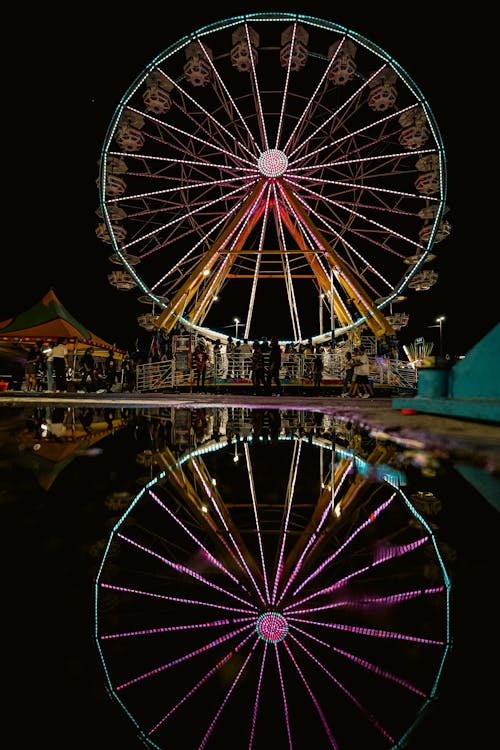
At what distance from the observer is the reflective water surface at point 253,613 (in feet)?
2.90

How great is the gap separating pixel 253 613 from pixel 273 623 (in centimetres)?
6

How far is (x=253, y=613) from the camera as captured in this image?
128 cm

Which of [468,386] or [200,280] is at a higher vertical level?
[200,280]

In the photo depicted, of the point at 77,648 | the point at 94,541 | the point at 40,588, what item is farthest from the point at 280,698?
the point at 94,541

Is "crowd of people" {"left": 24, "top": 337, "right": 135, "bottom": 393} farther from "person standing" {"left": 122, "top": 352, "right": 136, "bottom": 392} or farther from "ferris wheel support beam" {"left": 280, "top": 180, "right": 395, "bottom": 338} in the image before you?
"ferris wheel support beam" {"left": 280, "top": 180, "right": 395, "bottom": 338}

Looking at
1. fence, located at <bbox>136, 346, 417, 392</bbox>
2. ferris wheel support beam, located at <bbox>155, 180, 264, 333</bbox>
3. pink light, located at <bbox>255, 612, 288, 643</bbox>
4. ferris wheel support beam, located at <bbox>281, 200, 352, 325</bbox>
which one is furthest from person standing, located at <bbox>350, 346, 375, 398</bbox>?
pink light, located at <bbox>255, 612, 288, 643</bbox>

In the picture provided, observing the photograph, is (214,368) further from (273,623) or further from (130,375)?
(273,623)

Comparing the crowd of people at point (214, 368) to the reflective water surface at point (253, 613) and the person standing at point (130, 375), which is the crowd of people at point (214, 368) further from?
the reflective water surface at point (253, 613)

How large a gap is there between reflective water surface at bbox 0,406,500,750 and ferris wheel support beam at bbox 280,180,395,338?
17657 millimetres

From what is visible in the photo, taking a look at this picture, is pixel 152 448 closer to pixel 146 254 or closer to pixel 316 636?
pixel 316 636

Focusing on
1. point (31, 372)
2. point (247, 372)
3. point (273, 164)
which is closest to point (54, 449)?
point (247, 372)

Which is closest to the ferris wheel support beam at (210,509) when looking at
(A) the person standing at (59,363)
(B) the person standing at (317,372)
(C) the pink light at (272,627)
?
(C) the pink light at (272,627)

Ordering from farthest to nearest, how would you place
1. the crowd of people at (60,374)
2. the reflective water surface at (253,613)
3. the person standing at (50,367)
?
the crowd of people at (60,374), the person standing at (50,367), the reflective water surface at (253,613)

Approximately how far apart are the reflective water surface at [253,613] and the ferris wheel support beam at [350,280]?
57.9 ft
